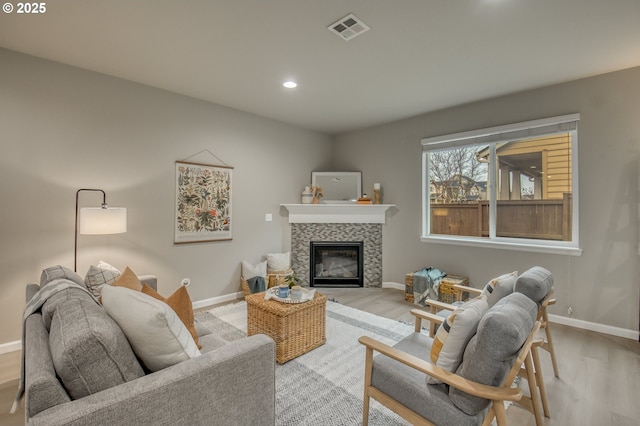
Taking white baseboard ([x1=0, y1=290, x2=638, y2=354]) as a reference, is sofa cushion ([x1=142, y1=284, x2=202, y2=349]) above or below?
above

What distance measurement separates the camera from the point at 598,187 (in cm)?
315

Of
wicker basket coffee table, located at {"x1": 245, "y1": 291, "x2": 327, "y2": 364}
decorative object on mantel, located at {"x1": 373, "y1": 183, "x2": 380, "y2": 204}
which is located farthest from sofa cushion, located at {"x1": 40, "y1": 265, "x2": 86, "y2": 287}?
decorative object on mantel, located at {"x1": 373, "y1": 183, "x2": 380, "y2": 204}

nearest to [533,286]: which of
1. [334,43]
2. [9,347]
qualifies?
[334,43]

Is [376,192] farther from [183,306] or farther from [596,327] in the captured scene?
[183,306]

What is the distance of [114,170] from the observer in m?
3.24

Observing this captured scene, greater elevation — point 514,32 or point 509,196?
point 514,32

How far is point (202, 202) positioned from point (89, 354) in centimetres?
306

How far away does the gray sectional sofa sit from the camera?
3.00 feet

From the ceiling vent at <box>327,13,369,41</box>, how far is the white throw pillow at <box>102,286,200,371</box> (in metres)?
2.21

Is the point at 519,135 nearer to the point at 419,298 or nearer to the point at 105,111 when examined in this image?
the point at 419,298

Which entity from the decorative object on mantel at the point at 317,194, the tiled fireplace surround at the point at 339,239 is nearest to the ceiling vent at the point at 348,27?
the decorative object on mantel at the point at 317,194

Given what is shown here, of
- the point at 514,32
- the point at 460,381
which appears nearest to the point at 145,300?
the point at 460,381

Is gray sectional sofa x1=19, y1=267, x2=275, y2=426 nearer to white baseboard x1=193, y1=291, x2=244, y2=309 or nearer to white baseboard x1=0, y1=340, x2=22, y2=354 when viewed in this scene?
white baseboard x1=0, y1=340, x2=22, y2=354

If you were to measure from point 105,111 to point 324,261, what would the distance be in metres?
3.57
